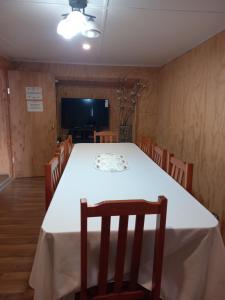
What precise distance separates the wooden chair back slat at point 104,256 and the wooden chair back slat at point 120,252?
54mm

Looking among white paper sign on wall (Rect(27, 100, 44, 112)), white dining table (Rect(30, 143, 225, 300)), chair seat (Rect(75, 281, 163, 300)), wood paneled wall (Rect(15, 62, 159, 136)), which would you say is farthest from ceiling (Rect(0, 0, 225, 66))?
chair seat (Rect(75, 281, 163, 300))

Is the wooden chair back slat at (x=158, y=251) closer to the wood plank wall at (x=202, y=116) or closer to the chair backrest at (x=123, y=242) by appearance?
the chair backrest at (x=123, y=242)

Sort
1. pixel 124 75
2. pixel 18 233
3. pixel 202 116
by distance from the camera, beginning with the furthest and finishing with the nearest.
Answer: pixel 124 75 < pixel 202 116 < pixel 18 233

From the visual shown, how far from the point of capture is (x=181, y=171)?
1885mm

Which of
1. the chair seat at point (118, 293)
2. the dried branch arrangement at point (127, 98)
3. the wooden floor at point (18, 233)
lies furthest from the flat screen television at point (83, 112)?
the chair seat at point (118, 293)

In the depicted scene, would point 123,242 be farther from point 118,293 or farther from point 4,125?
point 4,125

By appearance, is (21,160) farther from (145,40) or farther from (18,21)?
(145,40)

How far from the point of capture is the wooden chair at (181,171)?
5.65 ft

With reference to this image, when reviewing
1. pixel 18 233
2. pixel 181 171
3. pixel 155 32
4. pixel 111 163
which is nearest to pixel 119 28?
pixel 155 32

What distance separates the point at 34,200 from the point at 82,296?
2486 millimetres

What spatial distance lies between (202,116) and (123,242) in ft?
7.57

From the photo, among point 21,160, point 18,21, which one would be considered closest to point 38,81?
point 21,160

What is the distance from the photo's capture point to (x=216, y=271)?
1110 millimetres

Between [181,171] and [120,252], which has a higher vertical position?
[181,171]
